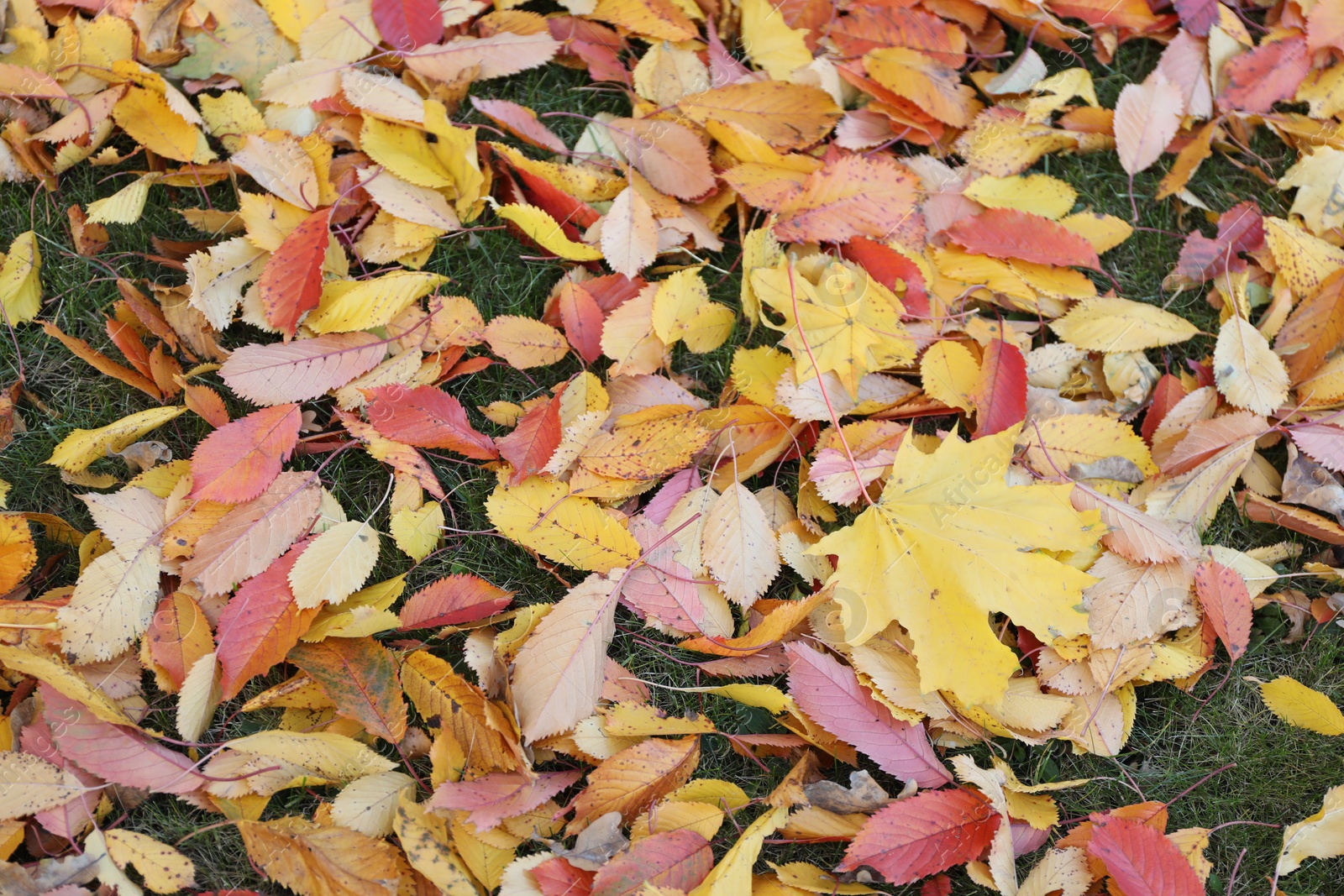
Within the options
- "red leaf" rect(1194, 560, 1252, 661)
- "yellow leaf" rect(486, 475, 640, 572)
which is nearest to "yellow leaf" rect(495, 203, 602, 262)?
"yellow leaf" rect(486, 475, 640, 572)

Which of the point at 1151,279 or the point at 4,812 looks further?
the point at 1151,279

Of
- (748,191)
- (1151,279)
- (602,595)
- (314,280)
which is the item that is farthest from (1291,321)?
(314,280)

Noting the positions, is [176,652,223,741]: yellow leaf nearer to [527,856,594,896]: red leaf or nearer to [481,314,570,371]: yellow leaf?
[527,856,594,896]: red leaf

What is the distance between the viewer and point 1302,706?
4.71 feet

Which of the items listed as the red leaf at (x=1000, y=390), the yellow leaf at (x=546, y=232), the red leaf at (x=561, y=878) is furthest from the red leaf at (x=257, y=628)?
the red leaf at (x=1000, y=390)

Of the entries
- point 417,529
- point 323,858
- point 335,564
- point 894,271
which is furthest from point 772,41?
point 323,858

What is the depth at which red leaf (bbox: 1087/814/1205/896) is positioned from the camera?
1257mm

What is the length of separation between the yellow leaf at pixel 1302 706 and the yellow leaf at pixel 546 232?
1303 millimetres

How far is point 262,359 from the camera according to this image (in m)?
1.47

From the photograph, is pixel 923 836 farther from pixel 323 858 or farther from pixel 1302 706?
pixel 323 858

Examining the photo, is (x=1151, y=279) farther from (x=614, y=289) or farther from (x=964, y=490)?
(x=614, y=289)

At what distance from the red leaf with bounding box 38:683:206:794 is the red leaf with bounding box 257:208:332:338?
0.63 meters

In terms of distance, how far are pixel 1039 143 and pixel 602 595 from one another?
1.20 meters

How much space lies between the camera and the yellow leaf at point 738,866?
3.99 feet
